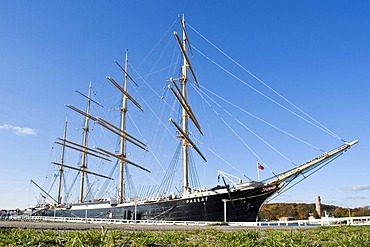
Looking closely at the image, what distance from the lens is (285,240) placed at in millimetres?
5184

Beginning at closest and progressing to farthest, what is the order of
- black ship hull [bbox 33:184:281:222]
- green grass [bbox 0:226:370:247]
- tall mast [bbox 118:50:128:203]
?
green grass [bbox 0:226:370:247]
black ship hull [bbox 33:184:281:222]
tall mast [bbox 118:50:128:203]

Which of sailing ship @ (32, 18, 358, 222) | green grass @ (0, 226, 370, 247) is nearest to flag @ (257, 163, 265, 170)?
sailing ship @ (32, 18, 358, 222)

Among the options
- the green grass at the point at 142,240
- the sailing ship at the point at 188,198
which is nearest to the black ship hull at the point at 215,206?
Answer: the sailing ship at the point at 188,198

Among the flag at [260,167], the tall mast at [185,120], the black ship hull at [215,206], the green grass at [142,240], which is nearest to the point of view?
the green grass at [142,240]

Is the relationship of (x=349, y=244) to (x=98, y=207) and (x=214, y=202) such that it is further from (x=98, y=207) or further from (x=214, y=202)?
(x=98, y=207)

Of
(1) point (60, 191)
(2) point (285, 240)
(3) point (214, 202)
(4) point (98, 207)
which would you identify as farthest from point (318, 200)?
(1) point (60, 191)

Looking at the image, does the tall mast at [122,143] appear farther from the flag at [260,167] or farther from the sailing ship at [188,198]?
the flag at [260,167]

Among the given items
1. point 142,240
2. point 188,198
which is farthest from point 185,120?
point 142,240

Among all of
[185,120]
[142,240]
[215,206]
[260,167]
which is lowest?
[215,206]

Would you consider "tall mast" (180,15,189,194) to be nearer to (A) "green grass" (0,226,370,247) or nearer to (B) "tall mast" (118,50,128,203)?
(B) "tall mast" (118,50,128,203)

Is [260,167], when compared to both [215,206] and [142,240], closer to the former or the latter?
[215,206]

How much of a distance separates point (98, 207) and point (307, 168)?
37570 mm

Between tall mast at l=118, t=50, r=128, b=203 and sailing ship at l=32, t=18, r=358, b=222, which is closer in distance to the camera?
sailing ship at l=32, t=18, r=358, b=222

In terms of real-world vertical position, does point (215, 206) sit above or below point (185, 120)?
below
